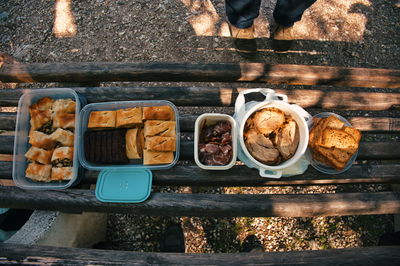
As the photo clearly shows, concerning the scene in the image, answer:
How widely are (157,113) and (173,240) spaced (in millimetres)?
1272

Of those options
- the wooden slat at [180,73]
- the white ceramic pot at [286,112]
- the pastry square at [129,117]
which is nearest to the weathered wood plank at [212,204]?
the white ceramic pot at [286,112]

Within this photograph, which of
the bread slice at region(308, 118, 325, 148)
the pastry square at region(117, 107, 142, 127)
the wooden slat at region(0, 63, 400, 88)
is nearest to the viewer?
the bread slice at region(308, 118, 325, 148)

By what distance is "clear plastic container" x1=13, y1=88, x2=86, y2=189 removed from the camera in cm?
164

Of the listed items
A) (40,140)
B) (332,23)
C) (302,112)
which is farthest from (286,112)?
(332,23)

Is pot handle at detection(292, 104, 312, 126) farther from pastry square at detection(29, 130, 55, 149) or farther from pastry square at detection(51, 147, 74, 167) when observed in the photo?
pastry square at detection(29, 130, 55, 149)

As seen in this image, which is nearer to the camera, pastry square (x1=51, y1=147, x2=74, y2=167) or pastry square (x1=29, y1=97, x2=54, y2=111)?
pastry square (x1=51, y1=147, x2=74, y2=167)

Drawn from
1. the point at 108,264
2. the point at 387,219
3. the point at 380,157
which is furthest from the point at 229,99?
the point at 387,219

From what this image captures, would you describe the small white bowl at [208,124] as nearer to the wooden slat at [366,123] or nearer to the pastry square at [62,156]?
the wooden slat at [366,123]

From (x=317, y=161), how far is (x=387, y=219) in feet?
4.85

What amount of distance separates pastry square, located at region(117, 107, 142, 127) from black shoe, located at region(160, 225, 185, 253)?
3.89ft

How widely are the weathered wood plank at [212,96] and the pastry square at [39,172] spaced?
578 mm

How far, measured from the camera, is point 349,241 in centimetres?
236

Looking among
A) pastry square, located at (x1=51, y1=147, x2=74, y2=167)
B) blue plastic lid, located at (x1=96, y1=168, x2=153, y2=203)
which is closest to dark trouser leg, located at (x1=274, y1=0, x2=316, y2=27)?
blue plastic lid, located at (x1=96, y1=168, x2=153, y2=203)

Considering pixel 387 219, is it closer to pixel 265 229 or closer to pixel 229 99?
pixel 265 229
